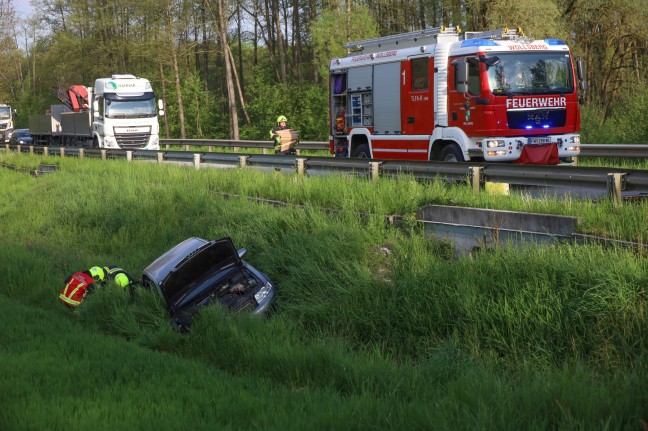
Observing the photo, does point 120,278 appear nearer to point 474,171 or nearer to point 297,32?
point 474,171

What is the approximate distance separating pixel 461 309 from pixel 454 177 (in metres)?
5.32

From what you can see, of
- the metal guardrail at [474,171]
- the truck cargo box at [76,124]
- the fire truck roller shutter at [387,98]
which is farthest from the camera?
the truck cargo box at [76,124]

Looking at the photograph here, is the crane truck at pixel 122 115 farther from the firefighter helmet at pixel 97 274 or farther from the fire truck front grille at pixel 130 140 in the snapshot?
the firefighter helmet at pixel 97 274

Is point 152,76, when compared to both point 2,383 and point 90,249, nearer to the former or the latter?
point 90,249

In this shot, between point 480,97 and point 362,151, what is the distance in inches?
209

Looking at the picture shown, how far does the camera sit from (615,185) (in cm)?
953

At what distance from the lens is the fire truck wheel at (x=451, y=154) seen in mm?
16328

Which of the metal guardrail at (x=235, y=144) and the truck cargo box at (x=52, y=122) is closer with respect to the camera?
the metal guardrail at (x=235, y=144)

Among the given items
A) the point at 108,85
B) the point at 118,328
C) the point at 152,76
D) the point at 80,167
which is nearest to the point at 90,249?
the point at 118,328

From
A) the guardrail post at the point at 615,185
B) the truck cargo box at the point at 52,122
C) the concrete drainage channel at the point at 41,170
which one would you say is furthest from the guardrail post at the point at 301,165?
the truck cargo box at the point at 52,122

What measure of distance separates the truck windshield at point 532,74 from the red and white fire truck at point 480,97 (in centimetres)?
2

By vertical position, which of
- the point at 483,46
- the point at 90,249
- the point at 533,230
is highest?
the point at 483,46

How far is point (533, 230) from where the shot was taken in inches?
352

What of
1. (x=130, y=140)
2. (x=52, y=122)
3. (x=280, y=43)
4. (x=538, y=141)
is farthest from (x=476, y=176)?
(x=280, y=43)
